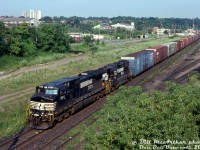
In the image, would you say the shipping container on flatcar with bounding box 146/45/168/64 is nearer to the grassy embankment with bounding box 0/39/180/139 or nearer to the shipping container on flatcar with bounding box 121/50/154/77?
the shipping container on flatcar with bounding box 121/50/154/77

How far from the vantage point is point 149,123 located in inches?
459

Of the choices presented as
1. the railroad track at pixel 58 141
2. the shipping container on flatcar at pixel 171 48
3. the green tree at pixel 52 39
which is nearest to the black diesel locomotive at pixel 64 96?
the railroad track at pixel 58 141

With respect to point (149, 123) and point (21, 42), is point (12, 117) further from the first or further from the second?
point (21, 42)

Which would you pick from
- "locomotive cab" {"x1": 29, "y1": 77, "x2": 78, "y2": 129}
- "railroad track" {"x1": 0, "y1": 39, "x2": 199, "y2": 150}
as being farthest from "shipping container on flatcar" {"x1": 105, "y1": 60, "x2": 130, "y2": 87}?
"locomotive cab" {"x1": 29, "y1": 77, "x2": 78, "y2": 129}

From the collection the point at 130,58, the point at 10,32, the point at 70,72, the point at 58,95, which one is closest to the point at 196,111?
the point at 58,95

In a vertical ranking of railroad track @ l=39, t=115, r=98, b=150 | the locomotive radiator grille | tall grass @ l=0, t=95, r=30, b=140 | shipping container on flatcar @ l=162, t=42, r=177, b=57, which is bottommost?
railroad track @ l=39, t=115, r=98, b=150

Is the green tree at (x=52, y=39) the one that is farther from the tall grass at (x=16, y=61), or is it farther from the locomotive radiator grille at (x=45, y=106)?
the locomotive radiator grille at (x=45, y=106)

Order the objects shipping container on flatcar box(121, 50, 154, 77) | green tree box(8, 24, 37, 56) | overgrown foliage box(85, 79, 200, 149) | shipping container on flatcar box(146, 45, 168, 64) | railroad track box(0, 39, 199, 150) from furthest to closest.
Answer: green tree box(8, 24, 37, 56) → shipping container on flatcar box(146, 45, 168, 64) → shipping container on flatcar box(121, 50, 154, 77) → railroad track box(0, 39, 199, 150) → overgrown foliage box(85, 79, 200, 149)

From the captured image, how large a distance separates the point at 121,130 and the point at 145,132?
2.79ft

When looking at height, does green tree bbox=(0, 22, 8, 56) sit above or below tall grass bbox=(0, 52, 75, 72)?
above

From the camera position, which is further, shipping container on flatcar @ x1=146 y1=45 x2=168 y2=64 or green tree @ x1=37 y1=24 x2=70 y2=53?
green tree @ x1=37 y1=24 x2=70 y2=53

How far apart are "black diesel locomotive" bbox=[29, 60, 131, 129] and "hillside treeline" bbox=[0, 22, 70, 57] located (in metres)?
38.6

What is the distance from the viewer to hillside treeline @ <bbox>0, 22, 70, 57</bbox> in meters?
65.9

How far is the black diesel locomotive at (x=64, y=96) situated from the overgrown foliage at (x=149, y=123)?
8.52 meters
